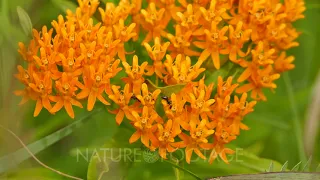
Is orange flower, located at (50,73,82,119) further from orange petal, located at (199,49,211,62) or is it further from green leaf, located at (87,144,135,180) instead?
orange petal, located at (199,49,211,62)

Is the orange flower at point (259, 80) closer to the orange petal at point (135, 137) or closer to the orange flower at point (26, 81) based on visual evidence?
the orange petal at point (135, 137)

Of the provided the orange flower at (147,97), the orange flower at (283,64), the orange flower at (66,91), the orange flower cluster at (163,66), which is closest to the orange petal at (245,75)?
the orange flower cluster at (163,66)

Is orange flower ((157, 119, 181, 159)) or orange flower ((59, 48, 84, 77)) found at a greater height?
orange flower ((59, 48, 84, 77))

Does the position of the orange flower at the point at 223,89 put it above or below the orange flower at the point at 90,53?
below

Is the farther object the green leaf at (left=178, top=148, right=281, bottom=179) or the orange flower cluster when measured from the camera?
the green leaf at (left=178, top=148, right=281, bottom=179)

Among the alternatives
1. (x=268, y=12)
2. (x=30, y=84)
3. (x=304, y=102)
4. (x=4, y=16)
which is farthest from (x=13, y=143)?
(x=304, y=102)

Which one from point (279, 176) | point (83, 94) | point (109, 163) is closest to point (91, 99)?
point (83, 94)

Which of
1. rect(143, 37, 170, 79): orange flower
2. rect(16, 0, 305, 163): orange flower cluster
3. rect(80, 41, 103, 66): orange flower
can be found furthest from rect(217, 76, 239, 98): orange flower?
rect(80, 41, 103, 66): orange flower
